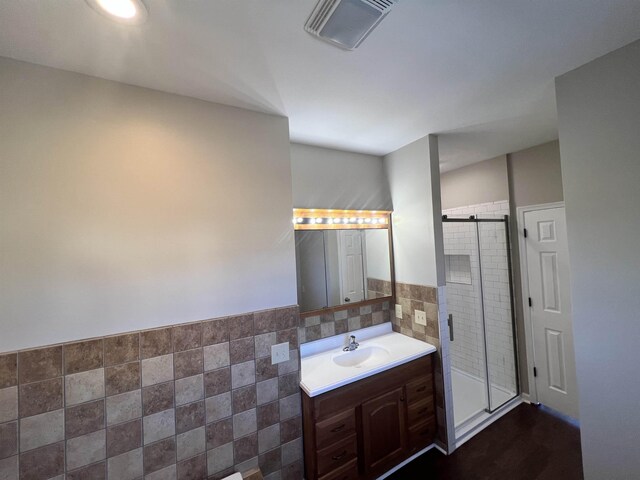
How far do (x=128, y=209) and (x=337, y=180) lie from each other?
1.63m

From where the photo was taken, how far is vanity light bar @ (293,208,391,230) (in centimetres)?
216

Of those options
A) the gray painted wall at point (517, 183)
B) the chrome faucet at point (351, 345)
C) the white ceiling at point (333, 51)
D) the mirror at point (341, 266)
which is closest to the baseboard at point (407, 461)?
the chrome faucet at point (351, 345)

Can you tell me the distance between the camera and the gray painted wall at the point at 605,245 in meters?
1.26

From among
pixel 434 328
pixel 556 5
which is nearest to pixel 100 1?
pixel 556 5

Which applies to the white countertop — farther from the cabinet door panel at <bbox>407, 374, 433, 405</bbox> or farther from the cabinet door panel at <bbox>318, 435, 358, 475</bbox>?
the cabinet door panel at <bbox>318, 435, 358, 475</bbox>

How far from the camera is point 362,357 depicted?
7.16 ft

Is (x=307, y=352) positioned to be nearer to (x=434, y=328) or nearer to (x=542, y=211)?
(x=434, y=328)

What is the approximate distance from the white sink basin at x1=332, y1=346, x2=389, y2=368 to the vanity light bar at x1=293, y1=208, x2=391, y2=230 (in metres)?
1.10

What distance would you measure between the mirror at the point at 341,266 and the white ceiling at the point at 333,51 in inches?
40.4

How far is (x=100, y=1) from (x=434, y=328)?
2.72 meters

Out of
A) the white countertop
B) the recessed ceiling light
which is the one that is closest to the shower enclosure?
the white countertop

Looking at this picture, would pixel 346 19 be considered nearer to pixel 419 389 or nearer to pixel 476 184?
pixel 419 389

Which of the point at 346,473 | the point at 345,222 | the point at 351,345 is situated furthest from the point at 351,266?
the point at 346,473

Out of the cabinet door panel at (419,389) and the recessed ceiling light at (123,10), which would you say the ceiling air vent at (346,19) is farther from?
the cabinet door panel at (419,389)
